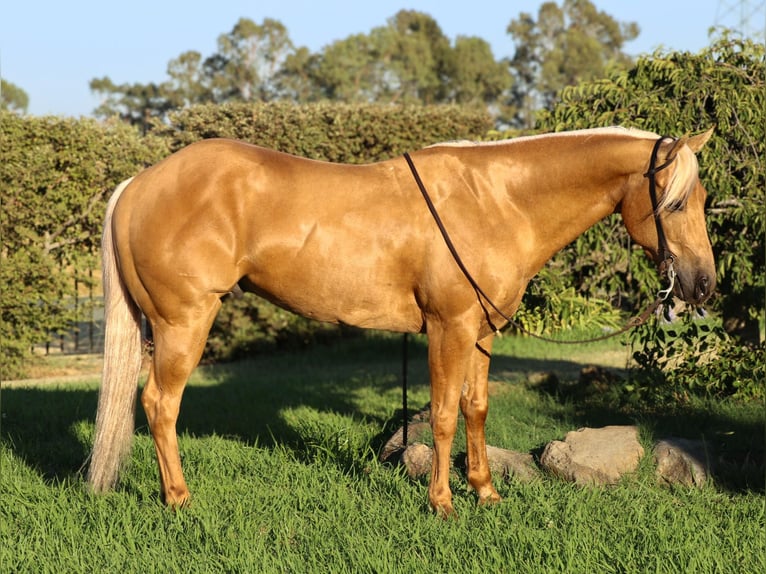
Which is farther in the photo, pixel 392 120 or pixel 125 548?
pixel 392 120

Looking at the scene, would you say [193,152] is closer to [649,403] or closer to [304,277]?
[304,277]

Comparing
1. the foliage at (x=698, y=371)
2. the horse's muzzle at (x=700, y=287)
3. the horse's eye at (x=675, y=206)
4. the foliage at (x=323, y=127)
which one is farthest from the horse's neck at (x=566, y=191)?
the foliage at (x=323, y=127)

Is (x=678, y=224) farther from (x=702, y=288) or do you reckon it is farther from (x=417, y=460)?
(x=417, y=460)

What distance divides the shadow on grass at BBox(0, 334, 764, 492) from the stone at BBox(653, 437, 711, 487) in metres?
0.11

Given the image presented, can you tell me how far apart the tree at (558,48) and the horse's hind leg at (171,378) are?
1638 inches

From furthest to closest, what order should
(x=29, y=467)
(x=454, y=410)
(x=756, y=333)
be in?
(x=756, y=333), (x=29, y=467), (x=454, y=410)

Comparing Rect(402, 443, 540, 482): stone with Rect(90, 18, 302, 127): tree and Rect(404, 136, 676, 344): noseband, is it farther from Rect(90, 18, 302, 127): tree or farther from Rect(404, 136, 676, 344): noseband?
Rect(90, 18, 302, 127): tree

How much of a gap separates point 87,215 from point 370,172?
694cm

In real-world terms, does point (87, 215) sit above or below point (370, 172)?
below

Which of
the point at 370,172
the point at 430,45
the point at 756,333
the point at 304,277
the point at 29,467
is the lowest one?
the point at 29,467

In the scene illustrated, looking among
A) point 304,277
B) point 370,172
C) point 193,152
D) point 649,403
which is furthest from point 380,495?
point 649,403

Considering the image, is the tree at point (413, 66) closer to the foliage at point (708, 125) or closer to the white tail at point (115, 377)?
the foliage at point (708, 125)

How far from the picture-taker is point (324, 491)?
492 cm

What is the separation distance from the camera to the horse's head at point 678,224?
4.35 metres
